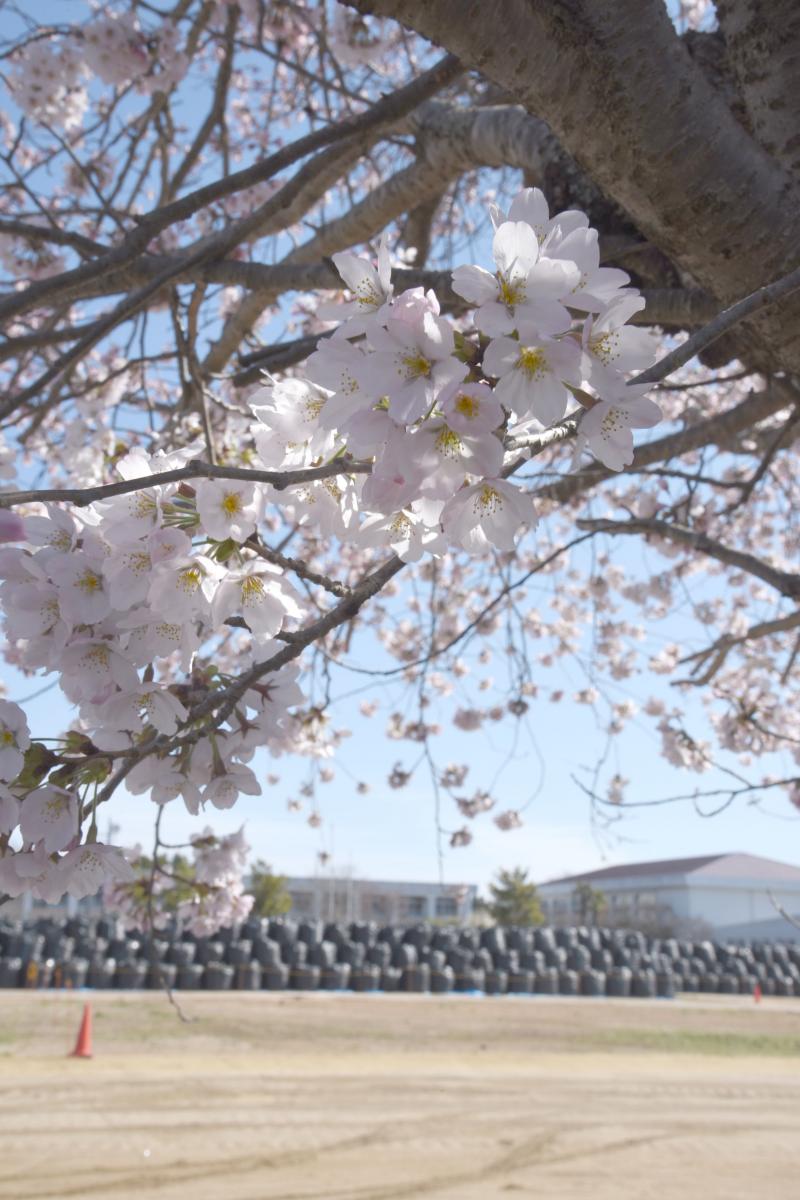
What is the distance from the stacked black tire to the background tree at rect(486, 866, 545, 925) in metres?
14.4

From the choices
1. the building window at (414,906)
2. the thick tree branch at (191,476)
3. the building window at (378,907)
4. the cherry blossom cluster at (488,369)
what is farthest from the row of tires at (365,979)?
the building window at (414,906)

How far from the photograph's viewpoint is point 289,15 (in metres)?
4.52

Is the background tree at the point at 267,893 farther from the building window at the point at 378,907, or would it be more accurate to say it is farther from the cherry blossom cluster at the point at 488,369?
the cherry blossom cluster at the point at 488,369

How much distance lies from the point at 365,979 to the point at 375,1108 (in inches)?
295

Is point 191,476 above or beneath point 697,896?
beneath

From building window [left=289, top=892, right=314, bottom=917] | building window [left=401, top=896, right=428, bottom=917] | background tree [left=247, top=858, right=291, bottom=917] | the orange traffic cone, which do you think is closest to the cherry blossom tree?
the orange traffic cone

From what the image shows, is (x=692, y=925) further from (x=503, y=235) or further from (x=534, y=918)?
(x=503, y=235)

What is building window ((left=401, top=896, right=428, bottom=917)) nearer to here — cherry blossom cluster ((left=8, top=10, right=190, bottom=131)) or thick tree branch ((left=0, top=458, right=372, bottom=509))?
cherry blossom cluster ((left=8, top=10, right=190, bottom=131))

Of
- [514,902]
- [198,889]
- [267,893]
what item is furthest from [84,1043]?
[514,902]

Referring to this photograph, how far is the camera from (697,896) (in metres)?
37.2

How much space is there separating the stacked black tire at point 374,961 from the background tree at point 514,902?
1444 centimetres

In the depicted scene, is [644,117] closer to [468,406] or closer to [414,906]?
[468,406]

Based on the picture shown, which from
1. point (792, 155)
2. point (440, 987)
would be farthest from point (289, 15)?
point (440, 987)

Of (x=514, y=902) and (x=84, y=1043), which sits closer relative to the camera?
(x=84, y=1043)
